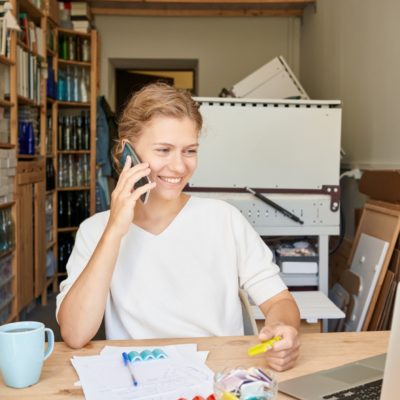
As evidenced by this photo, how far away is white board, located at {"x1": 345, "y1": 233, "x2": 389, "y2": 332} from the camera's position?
7.68ft

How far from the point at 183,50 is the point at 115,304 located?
4.17 metres

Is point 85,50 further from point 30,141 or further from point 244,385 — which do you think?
point 244,385

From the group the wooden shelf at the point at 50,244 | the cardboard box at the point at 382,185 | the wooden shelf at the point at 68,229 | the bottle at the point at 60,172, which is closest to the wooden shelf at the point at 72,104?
the bottle at the point at 60,172

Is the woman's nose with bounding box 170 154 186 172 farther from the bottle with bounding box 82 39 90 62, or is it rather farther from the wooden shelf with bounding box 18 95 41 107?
the bottle with bounding box 82 39 90 62

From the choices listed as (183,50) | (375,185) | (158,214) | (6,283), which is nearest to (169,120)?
(158,214)

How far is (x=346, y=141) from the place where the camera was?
11.6 feet

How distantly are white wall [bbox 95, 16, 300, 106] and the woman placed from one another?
151 inches

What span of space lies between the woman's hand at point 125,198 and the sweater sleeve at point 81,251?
162 mm

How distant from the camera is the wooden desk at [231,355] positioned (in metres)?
0.90

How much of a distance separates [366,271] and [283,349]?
1.60 metres

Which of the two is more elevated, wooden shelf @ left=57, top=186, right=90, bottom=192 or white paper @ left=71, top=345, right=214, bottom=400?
wooden shelf @ left=57, top=186, right=90, bottom=192

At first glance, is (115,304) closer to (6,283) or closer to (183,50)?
(6,283)

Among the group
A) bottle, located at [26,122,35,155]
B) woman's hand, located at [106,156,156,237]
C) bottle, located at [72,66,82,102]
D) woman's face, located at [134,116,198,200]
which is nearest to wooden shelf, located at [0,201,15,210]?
bottle, located at [26,122,35,155]

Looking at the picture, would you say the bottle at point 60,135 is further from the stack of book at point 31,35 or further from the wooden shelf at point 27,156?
the stack of book at point 31,35
